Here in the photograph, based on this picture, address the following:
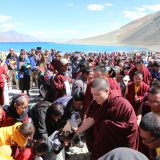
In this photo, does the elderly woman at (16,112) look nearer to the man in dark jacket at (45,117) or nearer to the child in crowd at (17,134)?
the man in dark jacket at (45,117)

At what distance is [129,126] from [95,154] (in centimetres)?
49

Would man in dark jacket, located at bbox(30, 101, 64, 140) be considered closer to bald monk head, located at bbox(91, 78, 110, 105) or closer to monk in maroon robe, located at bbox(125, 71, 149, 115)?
bald monk head, located at bbox(91, 78, 110, 105)

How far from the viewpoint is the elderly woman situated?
13.9ft

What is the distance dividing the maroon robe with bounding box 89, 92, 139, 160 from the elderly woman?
→ 3.63 feet

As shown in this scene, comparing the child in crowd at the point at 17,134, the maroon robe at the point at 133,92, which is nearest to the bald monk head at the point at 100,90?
the child in crowd at the point at 17,134

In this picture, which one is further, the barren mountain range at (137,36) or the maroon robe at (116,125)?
the barren mountain range at (137,36)

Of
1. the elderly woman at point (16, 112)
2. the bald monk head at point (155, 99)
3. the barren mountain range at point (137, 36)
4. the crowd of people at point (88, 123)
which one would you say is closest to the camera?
the crowd of people at point (88, 123)

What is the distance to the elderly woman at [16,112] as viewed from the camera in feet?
13.9

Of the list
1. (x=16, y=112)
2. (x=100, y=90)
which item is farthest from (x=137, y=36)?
(x=100, y=90)

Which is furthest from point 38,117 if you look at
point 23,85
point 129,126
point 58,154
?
point 23,85

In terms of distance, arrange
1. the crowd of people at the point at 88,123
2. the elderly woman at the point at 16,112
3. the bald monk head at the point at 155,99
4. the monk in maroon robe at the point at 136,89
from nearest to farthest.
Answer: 1. the crowd of people at the point at 88,123
2. the bald monk head at the point at 155,99
3. the elderly woman at the point at 16,112
4. the monk in maroon robe at the point at 136,89

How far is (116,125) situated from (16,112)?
1.43 metres

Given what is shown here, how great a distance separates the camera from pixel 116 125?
11.1 feet

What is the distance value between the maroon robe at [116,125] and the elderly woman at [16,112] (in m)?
1.11
